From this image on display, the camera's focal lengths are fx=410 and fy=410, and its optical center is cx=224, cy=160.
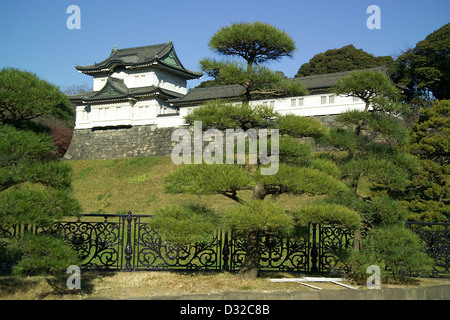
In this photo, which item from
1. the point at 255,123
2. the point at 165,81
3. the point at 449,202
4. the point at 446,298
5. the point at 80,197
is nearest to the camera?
the point at 446,298

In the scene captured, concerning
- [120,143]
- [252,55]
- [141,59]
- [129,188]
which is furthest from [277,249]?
→ [141,59]

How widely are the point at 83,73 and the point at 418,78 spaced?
22606 millimetres

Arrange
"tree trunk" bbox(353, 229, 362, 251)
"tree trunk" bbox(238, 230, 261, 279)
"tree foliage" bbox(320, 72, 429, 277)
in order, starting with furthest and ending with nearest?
1. "tree trunk" bbox(353, 229, 362, 251)
2. "tree trunk" bbox(238, 230, 261, 279)
3. "tree foliage" bbox(320, 72, 429, 277)

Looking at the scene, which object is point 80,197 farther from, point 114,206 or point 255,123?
point 255,123

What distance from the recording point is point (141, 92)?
2644 cm

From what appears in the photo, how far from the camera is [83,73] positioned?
3011 cm

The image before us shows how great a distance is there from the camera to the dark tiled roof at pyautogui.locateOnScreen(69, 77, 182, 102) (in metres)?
26.4

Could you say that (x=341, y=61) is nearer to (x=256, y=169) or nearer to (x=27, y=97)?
(x=256, y=169)

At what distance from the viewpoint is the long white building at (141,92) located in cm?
2583

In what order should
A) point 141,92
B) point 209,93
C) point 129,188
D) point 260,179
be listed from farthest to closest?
point 141,92, point 209,93, point 129,188, point 260,179

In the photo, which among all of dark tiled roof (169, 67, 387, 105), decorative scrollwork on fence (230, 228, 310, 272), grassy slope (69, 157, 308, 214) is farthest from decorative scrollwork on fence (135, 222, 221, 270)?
dark tiled roof (169, 67, 387, 105)

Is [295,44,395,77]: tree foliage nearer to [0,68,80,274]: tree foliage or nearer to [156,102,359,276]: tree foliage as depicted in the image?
[156,102,359,276]: tree foliage

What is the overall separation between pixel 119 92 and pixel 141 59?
3.36m
